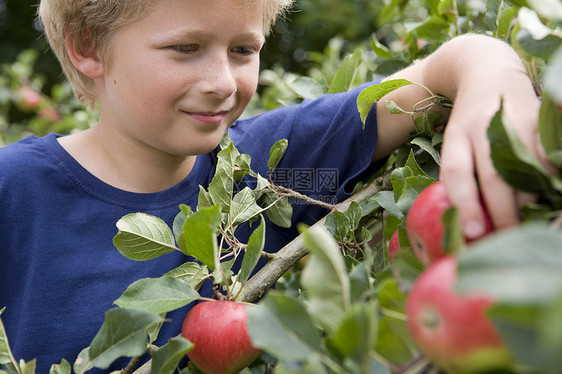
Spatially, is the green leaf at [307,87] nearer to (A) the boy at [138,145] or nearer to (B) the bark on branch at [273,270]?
(A) the boy at [138,145]

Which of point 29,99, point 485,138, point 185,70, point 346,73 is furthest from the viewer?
point 29,99

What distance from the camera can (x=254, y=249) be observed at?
24.9 inches

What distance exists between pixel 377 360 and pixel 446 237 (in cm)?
11

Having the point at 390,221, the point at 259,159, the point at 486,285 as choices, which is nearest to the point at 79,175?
the point at 259,159

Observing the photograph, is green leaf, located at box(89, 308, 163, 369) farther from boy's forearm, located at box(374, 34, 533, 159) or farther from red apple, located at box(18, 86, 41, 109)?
red apple, located at box(18, 86, 41, 109)

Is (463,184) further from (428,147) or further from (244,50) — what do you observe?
(244,50)

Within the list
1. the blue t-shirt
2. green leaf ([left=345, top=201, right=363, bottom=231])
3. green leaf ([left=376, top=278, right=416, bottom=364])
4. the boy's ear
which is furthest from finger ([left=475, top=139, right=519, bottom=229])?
the boy's ear

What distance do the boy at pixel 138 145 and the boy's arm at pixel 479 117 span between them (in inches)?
0.6

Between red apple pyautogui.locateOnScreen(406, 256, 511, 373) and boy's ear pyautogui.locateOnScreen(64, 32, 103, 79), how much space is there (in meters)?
0.92

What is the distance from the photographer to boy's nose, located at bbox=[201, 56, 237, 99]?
0.93 meters

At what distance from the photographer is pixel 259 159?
1.17 m

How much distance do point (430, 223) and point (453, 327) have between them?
0.43 feet

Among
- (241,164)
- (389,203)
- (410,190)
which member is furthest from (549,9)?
(241,164)

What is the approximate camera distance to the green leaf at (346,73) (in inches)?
46.9
